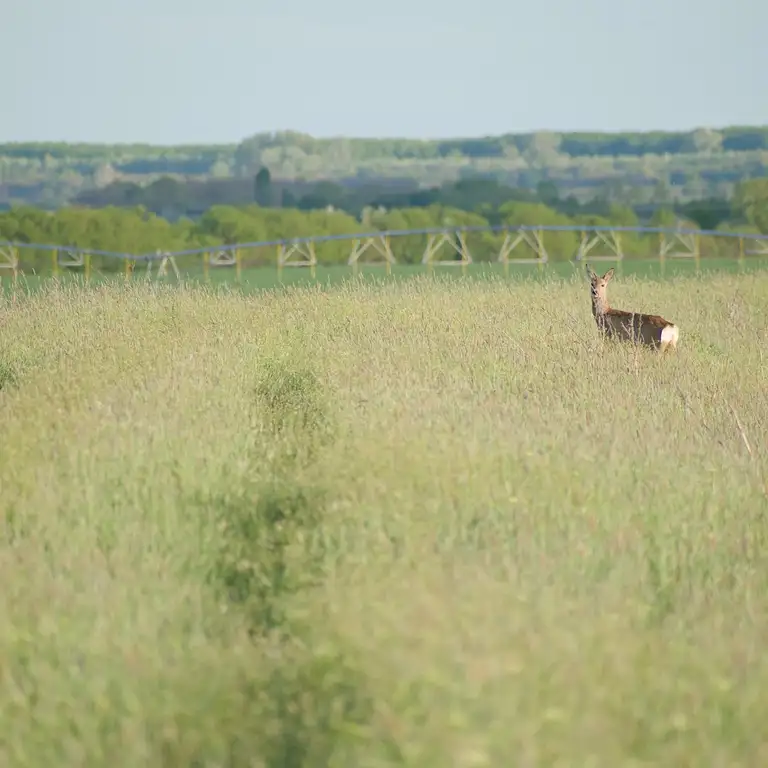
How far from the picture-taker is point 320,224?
253ft

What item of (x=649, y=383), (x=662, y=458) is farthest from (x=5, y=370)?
(x=662, y=458)

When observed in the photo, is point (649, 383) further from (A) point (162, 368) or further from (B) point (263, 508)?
(B) point (263, 508)

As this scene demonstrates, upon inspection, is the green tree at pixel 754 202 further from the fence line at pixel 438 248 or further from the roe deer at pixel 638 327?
the roe deer at pixel 638 327

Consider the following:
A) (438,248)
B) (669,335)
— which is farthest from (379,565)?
(438,248)

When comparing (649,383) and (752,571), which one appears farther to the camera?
(649,383)

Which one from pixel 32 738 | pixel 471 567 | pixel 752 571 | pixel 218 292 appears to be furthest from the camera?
pixel 218 292

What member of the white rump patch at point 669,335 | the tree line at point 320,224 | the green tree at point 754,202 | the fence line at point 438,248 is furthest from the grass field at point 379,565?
the green tree at point 754,202

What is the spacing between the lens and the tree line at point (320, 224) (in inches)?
2194

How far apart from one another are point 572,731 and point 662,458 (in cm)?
380

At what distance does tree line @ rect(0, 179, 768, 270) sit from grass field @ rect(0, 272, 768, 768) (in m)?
40.1

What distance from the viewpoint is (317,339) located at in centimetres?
1362

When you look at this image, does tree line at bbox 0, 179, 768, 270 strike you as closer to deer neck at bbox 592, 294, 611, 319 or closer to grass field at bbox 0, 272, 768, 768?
deer neck at bbox 592, 294, 611, 319

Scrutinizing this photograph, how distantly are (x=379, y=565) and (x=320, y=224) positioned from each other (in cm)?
7183

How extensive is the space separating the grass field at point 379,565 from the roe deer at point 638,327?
1.39 metres
